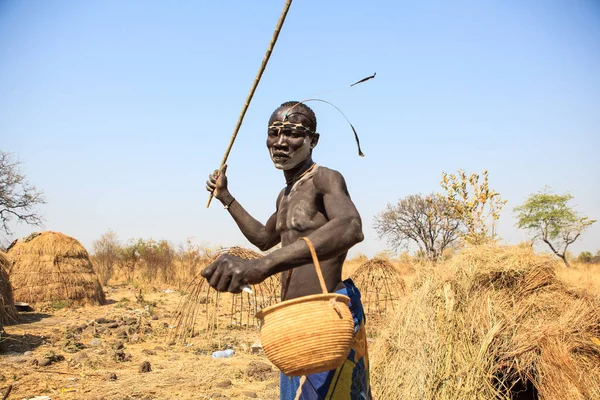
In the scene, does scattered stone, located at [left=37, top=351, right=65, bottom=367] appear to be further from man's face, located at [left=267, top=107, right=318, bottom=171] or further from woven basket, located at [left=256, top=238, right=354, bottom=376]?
woven basket, located at [left=256, top=238, right=354, bottom=376]

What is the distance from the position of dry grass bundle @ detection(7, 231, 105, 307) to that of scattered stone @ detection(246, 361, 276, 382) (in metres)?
7.07

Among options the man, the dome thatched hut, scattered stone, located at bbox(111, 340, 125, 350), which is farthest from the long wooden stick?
the dome thatched hut

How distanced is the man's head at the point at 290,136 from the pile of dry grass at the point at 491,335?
260cm

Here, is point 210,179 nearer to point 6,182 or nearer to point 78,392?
point 78,392

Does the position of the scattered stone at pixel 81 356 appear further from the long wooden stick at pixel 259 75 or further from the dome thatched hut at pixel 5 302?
the long wooden stick at pixel 259 75

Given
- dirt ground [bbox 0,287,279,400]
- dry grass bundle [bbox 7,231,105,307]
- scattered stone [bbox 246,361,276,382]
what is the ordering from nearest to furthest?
1. dirt ground [bbox 0,287,279,400]
2. scattered stone [bbox 246,361,276,382]
3. dry grass bundle [bbox 7,231,105,307]

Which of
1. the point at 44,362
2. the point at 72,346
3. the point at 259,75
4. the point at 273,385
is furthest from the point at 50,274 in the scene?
the point at 259,75

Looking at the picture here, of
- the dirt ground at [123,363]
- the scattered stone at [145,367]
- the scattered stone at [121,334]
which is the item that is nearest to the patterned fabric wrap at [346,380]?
the dirt ground at [123,363]

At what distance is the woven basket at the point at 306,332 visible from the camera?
1.56 m

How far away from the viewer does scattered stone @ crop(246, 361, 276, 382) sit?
21.0 feet

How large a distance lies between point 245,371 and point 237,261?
538cm

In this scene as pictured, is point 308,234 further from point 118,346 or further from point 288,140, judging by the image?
point 118,346

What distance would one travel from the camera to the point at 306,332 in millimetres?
1550

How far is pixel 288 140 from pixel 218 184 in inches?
21.7
